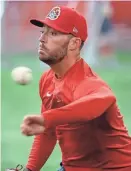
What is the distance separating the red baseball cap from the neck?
0.62ft

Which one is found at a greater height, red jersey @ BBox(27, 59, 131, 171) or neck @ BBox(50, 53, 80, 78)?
neck @ BBox(50, 53, 80, 78)

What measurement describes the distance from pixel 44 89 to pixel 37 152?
619 mm

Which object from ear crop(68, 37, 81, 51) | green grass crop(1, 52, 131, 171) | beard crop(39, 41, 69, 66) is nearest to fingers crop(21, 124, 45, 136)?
beard crop(39, 41, 69, 66)

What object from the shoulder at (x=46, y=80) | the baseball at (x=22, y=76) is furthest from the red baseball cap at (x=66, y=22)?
the baseball at (x=22, y=76)

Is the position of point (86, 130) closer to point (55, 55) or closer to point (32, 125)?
point (55, 55)

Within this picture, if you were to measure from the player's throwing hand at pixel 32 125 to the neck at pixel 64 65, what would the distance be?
987mm

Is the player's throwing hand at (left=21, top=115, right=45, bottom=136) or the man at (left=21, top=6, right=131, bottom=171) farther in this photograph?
the man at (left=21, top=6, right=131, bottom=171)

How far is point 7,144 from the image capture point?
9094 millimetres

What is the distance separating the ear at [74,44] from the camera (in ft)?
17.9

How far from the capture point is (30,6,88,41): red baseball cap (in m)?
5.39

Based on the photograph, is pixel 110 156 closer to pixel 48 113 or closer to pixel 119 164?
pixel 119 164

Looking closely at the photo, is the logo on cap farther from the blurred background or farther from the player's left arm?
the blurred background

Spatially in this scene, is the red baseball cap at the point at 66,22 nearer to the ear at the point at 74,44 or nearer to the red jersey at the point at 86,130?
the ear at the point at 74,44

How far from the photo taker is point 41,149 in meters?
5.94
